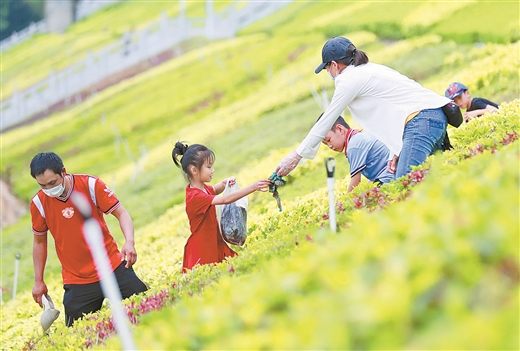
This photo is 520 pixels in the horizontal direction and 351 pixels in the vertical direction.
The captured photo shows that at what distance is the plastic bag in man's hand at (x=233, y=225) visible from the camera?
6984mm

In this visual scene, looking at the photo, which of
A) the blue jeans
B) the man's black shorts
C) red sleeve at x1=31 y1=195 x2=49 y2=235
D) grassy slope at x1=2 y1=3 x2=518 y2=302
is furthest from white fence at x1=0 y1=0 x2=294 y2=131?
the blue jeans

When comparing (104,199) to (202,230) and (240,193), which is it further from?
(240,193)

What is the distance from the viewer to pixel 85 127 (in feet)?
115

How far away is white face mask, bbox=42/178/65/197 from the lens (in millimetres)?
6586

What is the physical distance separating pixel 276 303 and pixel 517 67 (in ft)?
41.4

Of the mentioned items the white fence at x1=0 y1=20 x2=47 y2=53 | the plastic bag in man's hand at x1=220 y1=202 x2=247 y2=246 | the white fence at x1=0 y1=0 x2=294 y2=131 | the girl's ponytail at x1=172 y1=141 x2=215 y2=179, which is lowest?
the plastic bag in man's hand at x1=220 y1=202 x2=247 y2=246

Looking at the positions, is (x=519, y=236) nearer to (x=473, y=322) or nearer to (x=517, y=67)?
(x=473, y=322)

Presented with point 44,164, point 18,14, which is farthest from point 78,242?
point 18,14

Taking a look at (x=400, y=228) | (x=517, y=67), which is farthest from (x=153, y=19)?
(x=400, y=228)

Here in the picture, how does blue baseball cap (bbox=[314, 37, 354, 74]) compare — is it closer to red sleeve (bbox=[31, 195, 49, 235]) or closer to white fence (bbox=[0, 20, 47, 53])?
red sleeve (bbox=[31, 195, 49, 235])

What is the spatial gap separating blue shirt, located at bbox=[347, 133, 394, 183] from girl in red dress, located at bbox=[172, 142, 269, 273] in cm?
98

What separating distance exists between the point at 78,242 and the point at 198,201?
1321mm

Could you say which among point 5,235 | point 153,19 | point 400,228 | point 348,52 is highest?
point 153,19

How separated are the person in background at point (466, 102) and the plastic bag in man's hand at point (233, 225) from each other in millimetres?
3892
